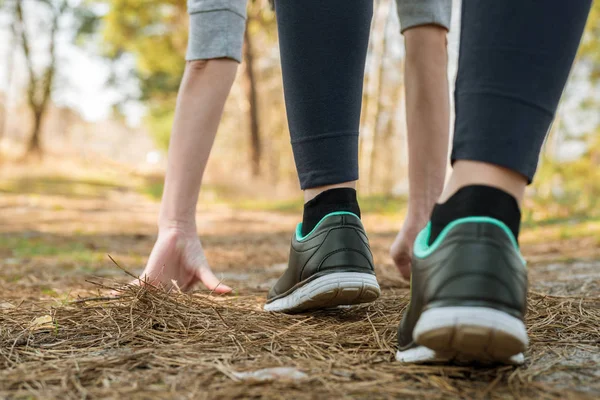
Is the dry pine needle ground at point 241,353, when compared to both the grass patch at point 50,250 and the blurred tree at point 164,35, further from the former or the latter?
the blurred tree at point 164,35

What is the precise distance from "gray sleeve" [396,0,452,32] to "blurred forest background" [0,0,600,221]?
263 cm

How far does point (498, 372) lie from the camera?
856 millimetres

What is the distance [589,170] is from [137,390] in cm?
1009

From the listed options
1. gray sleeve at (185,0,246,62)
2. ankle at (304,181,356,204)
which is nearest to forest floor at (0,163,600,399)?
ankle at (304,181,356,204)

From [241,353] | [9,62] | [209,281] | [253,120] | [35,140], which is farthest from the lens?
[9,62]

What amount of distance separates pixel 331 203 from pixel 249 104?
10615mm

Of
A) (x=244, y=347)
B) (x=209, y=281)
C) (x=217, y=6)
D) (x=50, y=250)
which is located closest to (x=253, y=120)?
(x=50, y=250)

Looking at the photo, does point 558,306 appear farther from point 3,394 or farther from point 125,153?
point 125,153

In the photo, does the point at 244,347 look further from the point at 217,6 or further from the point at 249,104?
the point at 249,104

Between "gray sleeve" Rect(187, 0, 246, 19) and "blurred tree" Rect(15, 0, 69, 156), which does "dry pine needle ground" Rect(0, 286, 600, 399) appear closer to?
"gray sleeve" Rect(187, 0, 246, 19)

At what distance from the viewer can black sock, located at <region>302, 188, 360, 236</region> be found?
1233 mm

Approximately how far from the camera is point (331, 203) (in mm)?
1235

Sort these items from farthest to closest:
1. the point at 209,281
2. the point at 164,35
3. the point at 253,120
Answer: the point at 164,35 → the point at 253,120 → the point at 209,281

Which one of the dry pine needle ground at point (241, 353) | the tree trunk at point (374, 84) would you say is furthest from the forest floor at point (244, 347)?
the tree trunk at point (374, 84)
